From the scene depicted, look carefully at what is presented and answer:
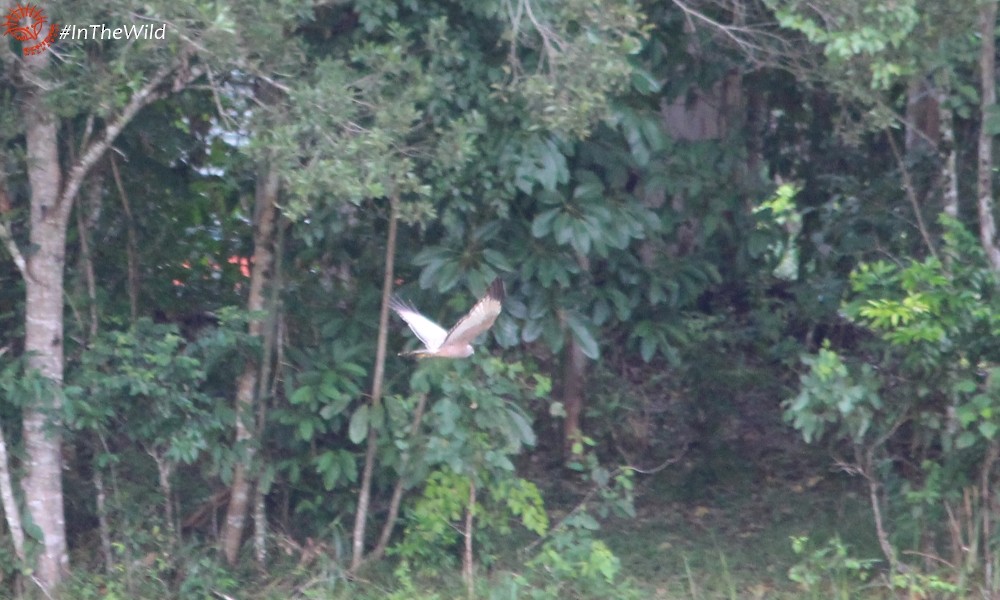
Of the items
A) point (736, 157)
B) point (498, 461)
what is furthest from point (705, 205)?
point (498, 461)

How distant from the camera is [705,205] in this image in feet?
19.1

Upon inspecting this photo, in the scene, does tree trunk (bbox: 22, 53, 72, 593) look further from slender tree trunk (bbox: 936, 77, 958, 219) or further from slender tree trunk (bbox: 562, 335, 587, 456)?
slender tree trunk (bbox: 936, 77, 958, 219)

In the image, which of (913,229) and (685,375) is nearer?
(913,229)

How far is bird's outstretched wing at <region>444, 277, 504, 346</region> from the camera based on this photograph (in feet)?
16.1

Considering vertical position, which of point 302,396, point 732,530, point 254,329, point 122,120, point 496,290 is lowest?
point 732,530

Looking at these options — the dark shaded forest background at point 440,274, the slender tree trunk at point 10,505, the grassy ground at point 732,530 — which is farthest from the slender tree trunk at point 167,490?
the grassy ground at point 732,530

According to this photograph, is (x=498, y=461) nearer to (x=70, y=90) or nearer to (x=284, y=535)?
(x=284, y=535)

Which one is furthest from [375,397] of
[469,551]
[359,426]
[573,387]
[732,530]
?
[732,530]

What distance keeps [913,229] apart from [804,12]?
1835 millimetres

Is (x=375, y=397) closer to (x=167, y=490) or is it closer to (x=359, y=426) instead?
(x=359, y=426)

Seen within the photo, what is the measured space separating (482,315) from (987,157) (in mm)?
2464

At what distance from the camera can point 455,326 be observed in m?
5.09

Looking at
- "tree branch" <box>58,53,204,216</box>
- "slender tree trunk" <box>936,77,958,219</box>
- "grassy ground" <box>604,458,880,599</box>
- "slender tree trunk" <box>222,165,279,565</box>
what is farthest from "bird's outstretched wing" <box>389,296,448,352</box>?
"slender tree trunk" <box>936,77,958,219</box>

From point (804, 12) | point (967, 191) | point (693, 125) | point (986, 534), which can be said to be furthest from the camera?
point (693, 125)
